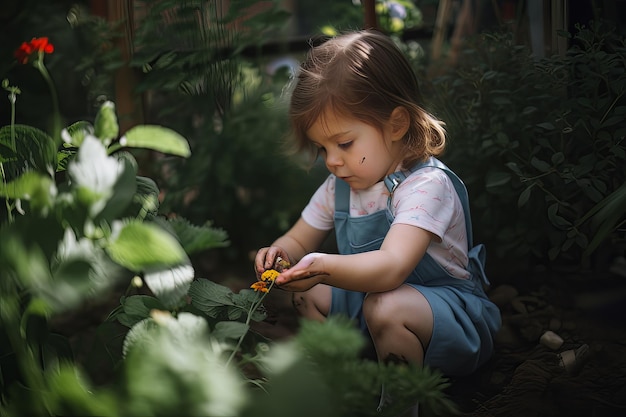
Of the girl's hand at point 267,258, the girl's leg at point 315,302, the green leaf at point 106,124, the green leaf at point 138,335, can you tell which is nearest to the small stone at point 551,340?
the girl's leg at point 315,302

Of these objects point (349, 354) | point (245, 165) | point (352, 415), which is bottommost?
point (245, 165)

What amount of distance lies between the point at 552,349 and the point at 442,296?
1.24 ft

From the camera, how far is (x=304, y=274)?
1392mm

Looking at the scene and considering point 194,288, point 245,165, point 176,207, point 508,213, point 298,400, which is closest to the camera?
point 298,400

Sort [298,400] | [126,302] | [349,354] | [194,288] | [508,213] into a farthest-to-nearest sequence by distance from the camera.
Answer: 1. [508,213]
2. [194,288]
3. [126,302]
4. [349,354]
5. [298,400]

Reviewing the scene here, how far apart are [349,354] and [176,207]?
1.55m

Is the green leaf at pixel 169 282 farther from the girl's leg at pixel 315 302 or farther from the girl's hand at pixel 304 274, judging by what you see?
the girl's leg at pixel 315 302

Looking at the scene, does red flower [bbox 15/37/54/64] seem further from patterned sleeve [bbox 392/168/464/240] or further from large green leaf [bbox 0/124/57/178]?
patterned sleeve [bbox 392/168/464/240]

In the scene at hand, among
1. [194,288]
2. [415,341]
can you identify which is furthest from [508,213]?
[194,288]

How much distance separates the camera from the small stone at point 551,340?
1.74 meters

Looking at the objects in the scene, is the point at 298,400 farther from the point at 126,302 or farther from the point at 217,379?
the point at 126,302

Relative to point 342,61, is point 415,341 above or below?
below

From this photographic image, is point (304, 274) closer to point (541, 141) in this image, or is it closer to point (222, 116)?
point (541, 141)

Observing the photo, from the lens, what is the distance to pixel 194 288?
4.57 ft
